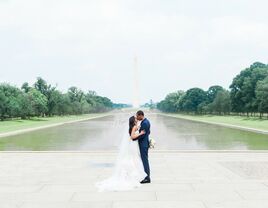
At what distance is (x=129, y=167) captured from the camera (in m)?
11.4

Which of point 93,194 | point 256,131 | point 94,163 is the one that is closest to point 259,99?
point 256,131

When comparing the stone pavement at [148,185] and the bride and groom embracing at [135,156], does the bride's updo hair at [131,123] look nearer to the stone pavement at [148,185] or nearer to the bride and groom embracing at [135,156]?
the bride and groom embracing at [135,156]

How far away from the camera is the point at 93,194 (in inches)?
382

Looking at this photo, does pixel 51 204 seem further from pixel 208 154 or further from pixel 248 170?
pixel 208 154

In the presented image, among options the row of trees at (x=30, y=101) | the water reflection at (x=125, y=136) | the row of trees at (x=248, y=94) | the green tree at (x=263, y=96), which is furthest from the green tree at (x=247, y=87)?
the water reflection at (x=125, y=136)

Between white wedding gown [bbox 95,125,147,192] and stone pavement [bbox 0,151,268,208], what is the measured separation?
1.00 feet

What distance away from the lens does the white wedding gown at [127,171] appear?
414 inches

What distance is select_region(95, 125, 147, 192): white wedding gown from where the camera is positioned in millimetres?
10516

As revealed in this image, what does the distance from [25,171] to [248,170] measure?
24.1ft

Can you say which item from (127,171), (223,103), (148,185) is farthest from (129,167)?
(223,103)

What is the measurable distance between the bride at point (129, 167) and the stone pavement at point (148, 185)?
334 mm

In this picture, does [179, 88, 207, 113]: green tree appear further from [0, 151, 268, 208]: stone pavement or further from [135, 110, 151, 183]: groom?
[135, 110, 151, 183]: groom

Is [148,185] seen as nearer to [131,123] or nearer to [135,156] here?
[135,156]

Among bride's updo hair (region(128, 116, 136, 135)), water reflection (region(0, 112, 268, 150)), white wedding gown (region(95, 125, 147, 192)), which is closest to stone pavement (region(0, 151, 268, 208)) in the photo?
white wedding gown (region(95, 125, 147, 192))
